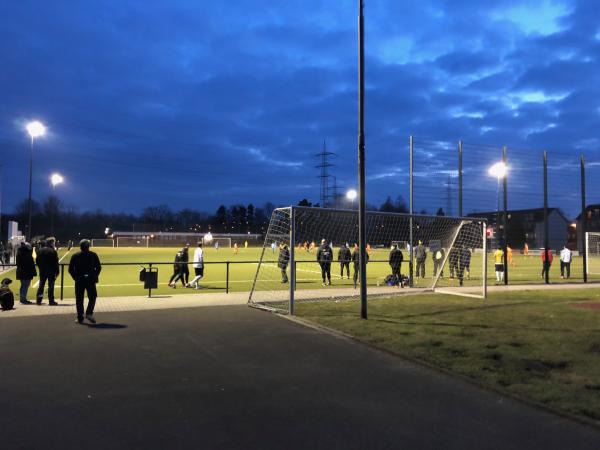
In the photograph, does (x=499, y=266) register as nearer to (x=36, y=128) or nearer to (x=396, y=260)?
(x=396, y=260)

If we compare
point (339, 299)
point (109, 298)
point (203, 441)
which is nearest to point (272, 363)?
point (203, 441)

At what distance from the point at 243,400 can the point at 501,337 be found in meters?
5.53

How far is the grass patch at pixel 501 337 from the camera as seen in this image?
598cm

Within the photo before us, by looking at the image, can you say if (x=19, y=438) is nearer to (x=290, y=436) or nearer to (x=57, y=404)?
(x=57, y=404)

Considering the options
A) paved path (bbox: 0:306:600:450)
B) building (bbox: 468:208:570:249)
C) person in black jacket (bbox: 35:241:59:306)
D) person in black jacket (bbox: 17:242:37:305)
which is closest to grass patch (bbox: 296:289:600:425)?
paved path (bbox: 0:306:600:450)

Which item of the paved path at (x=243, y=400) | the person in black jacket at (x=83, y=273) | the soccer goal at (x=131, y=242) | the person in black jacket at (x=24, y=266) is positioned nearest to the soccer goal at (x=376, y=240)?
the person in black jacket at (x=83, y=273)

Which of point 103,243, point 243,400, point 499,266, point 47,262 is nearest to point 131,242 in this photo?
point 103,243

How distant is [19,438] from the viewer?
435 cm

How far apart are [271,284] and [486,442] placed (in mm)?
15672

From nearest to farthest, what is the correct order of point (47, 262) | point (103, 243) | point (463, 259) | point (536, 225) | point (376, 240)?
point (47, 262) → point (463, 259) → point (376, 240) → point (103, 243) → point (536, 225)

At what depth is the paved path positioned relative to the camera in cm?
439

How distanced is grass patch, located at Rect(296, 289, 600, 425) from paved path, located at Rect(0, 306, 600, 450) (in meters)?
0.54

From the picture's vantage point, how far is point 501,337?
889 centimetres

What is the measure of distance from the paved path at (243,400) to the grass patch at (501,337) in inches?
21.1
